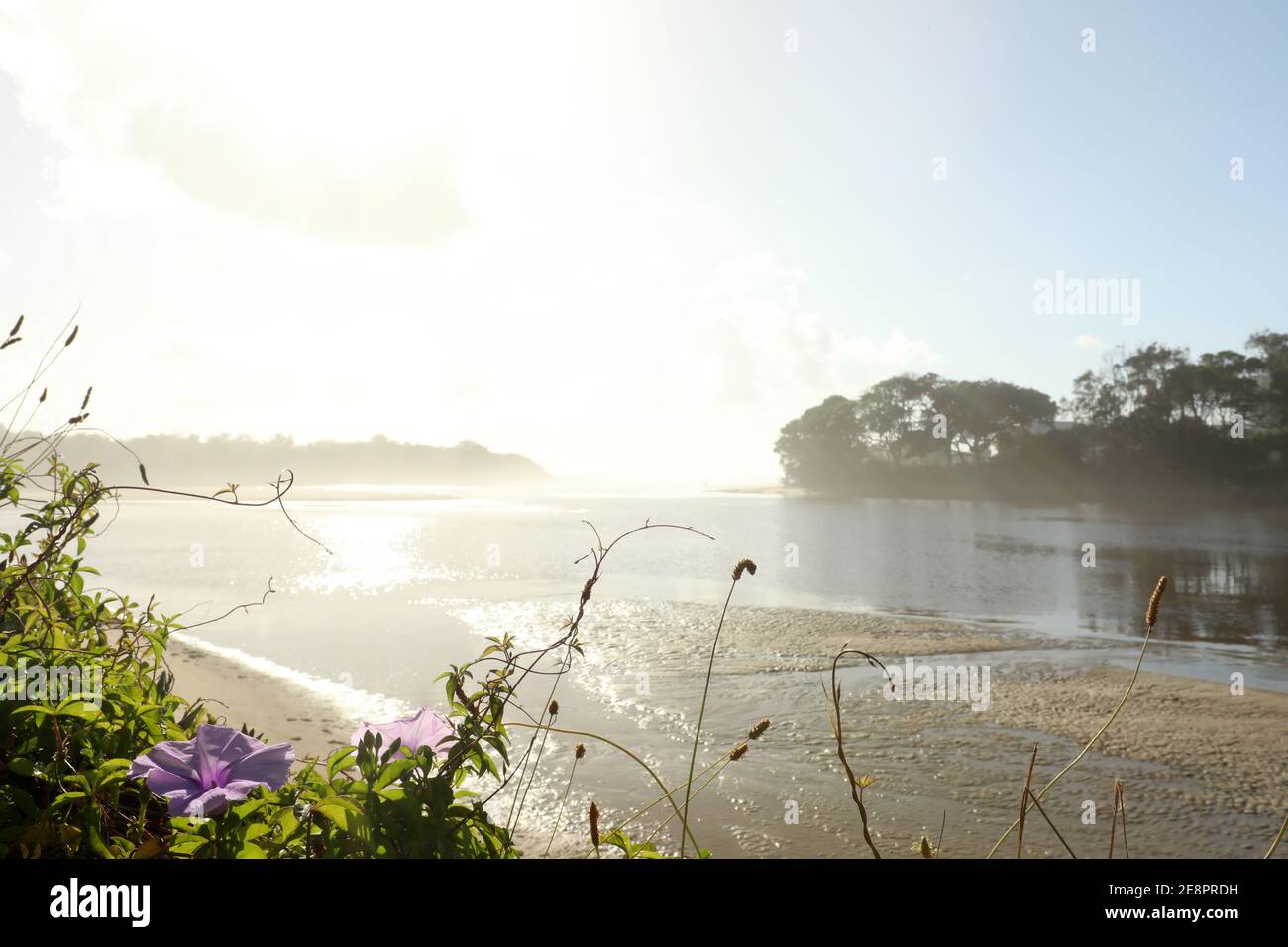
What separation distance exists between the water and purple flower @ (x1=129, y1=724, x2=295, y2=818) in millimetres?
4937

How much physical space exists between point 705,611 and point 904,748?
8.10 meters

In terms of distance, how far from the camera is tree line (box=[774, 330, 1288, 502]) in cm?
5772

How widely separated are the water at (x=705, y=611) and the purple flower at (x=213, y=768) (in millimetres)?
4937

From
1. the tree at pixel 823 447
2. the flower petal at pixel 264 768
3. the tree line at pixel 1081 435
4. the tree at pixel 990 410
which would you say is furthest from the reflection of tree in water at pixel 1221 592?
the tree at pixel 823 447

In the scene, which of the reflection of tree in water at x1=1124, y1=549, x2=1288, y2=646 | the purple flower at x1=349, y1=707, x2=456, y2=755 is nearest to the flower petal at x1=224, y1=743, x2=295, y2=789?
the purple flower at x1=349, y1=707, x2=456, y2=755

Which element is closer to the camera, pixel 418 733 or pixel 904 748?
pixel 418 733

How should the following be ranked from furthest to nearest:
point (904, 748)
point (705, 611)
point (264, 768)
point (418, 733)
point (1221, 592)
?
point (1221, 592), point (705, 611), point (904, 748), point (418, 733), point (264, 768)

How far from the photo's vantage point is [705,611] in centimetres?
1560

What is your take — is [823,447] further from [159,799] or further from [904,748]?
[159,799]

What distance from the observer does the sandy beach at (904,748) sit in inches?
226

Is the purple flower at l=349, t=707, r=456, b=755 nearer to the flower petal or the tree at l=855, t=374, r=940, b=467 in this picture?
the flower petal

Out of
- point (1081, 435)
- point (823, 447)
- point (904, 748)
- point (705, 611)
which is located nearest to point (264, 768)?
point (904, 748)

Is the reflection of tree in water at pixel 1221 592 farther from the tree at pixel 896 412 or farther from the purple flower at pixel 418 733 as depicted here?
the tree at pixel 896 412
